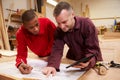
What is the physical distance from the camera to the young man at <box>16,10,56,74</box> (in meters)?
1.22

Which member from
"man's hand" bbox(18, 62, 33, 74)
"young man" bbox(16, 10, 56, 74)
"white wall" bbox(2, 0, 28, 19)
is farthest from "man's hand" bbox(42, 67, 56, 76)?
"white wall" bbox(2, 0, 28, 19)

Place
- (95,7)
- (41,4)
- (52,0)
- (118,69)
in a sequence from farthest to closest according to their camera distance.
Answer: (95,7)
(52,0)
(41,4)
(118,69)

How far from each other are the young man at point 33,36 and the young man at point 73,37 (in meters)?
0.21

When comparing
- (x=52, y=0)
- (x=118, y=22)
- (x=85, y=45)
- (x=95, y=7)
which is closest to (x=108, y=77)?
(x=85, y=45)

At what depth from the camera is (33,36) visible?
145 centimetres

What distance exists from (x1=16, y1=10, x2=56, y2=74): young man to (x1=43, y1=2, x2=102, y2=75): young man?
210 millimetres

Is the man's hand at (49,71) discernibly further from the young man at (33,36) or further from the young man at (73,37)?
the young man at (33,36)

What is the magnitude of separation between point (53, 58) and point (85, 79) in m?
0.30

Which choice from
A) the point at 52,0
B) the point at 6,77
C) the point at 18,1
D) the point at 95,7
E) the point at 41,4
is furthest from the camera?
the point at 95,7

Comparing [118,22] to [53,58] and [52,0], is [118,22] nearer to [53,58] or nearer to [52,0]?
[52,0]

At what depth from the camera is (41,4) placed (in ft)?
12.6

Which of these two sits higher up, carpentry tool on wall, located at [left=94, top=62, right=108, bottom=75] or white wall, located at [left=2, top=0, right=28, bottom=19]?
white wall, located at [left=2, top=0, right=28, bottom=19]

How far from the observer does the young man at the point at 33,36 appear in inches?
48.0

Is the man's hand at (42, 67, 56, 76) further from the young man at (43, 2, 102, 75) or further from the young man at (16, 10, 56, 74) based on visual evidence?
the young man at (16, 10, 56, 74)
